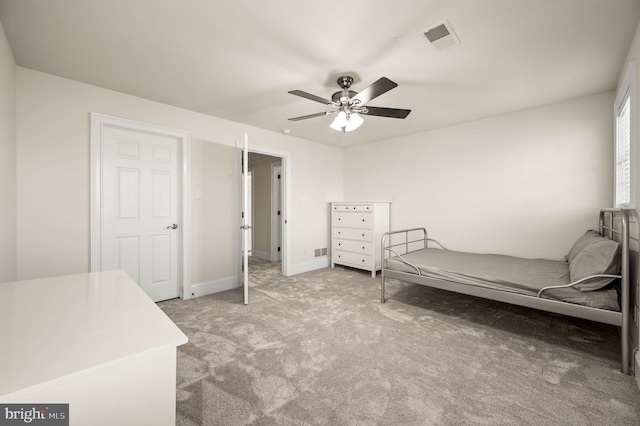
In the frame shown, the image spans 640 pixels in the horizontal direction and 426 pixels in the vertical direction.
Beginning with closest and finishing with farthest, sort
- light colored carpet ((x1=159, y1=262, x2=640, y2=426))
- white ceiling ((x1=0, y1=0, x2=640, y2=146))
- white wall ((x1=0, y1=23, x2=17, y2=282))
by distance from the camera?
light colored carpet ((x1=159, y1=262, x2=640, y2=426)), white ceiling ((x1=0, y1=0, x2=640, y2=146)), white wall ((x1=0, y1=23, x2=17, y2=282))

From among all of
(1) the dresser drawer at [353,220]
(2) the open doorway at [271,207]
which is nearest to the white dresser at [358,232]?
(1) the dresser drawer at [353,220]

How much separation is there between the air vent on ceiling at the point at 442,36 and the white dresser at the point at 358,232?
107 inches

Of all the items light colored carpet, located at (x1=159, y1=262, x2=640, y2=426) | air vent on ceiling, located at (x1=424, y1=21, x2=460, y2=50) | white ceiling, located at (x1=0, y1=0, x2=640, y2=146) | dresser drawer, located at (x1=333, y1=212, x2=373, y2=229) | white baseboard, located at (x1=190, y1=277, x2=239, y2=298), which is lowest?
light colored carpet, located at (x1=159, y1=262, x2=640, y2=426)

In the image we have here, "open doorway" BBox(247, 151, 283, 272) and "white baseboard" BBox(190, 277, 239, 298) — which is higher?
"open doorway" BBox(247, 151, 283, 272)

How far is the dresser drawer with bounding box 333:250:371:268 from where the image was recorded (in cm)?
470

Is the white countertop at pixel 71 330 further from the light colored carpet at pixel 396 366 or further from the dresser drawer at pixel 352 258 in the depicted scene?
the dresser drawer at pixel 352 258

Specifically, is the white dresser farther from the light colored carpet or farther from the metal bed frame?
the light colored carpet

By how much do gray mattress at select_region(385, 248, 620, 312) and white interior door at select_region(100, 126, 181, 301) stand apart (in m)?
2.82

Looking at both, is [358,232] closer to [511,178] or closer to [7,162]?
[511,178]

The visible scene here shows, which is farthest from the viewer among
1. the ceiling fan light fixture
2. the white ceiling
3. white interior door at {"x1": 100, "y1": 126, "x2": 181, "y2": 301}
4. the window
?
white interior door at {"x1": 100, "y1": 126, "x2": 181, "y2": 301}

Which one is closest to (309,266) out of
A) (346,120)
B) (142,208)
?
(142,208)

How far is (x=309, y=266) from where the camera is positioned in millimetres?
5066

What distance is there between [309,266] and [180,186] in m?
2.60

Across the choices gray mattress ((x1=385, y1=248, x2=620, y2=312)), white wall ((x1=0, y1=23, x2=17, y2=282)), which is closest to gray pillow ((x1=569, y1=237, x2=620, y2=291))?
gray mattress ((x1=385, y1=248, x2=620, y2=312))
